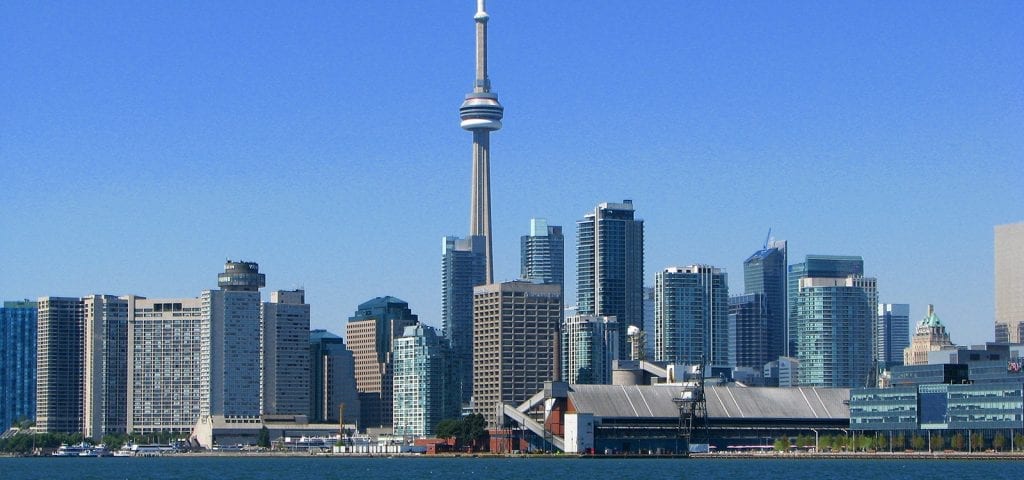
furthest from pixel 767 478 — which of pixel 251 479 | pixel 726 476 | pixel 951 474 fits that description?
pixel 251 479

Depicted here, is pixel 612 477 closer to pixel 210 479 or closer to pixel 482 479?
pixel 482 479

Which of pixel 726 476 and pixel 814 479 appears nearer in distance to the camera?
pixel 814 479

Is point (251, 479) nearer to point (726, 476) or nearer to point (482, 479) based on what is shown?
point (482, 479)

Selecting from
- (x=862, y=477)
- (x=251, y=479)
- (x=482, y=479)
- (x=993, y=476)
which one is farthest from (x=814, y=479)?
(x=251, y=479)

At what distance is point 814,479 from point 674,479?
586 inches

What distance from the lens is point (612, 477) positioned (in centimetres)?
19825

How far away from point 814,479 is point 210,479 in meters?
65.5

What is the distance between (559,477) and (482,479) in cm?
979

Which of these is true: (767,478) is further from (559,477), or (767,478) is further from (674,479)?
(559,477)

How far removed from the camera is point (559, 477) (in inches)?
7844

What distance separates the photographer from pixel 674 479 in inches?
7505

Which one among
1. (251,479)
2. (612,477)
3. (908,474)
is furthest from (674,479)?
(251,479)

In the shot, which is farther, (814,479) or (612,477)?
(612,477)

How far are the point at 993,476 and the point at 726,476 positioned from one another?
93.9ft
